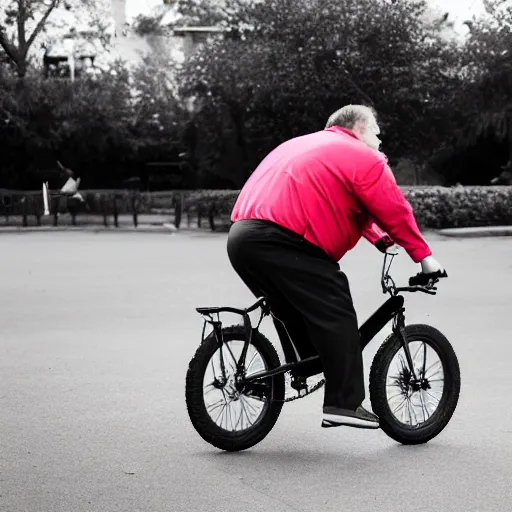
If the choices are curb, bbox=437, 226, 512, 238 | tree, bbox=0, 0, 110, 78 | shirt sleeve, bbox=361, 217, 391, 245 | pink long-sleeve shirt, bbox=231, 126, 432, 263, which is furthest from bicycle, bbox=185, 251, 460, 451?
tree, bbox=0, 0, 110, 78

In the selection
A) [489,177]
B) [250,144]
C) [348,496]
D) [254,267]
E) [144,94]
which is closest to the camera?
[348,496]

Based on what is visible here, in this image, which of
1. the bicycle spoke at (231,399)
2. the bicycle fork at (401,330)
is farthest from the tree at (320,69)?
the bicycle spoke at (231,399)

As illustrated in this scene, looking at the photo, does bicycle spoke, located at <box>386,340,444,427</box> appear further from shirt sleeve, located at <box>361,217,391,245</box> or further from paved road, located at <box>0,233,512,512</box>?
shirt sleeve, located at <box>361,217,391,245</box>

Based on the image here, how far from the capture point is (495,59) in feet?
108

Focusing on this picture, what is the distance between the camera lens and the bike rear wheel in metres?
5.15

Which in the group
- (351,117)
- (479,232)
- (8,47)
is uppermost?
(8,47)

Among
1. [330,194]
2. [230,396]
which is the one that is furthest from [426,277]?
[230,396]

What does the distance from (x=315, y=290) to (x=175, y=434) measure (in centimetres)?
115

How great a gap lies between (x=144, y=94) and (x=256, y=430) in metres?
37.5

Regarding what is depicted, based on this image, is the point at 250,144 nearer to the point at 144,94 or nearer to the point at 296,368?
the point at 144,94

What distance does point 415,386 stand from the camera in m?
5.47

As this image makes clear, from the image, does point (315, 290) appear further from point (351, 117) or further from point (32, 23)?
point (32, 23)

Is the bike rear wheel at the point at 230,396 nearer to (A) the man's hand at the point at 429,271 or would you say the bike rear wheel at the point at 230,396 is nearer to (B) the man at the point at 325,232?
(B) the man at the point at 325,232

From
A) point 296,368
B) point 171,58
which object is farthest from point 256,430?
point 171,58
